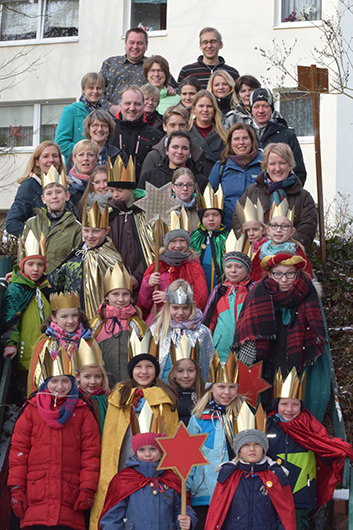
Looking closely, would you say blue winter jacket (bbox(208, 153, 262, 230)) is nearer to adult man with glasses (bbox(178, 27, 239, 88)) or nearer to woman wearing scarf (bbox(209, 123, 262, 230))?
woman wearing scarf (bbox(209, 123, 262, 230))

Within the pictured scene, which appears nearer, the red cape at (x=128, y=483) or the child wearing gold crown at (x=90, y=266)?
the red cape at (x=128, y=483)

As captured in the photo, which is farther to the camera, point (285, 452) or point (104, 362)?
point (104, 362)

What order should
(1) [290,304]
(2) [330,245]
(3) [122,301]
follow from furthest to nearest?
(2) [330,245], (3) [122,301], (1) [290,304]

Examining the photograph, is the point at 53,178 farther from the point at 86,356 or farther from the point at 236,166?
the point at 86,356

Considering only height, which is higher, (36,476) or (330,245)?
(330,245)

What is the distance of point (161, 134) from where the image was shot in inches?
454

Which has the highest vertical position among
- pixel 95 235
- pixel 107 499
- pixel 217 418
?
pixel 95 235

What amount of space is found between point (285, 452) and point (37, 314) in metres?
2.62

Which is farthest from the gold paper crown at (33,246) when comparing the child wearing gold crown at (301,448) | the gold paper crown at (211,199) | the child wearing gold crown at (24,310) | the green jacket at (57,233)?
the child wearing gold crown at (301,448)

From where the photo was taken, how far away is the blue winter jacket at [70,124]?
12141 millimetres

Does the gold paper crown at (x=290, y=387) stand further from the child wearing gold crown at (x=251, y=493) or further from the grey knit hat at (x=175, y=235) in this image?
the grey knit hat at (x=175, y=235)

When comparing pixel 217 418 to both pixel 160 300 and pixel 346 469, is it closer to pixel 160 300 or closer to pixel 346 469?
pixel 346 469

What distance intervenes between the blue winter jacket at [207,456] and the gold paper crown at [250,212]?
272 centimetres

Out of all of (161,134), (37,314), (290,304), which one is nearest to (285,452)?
(290,304)
